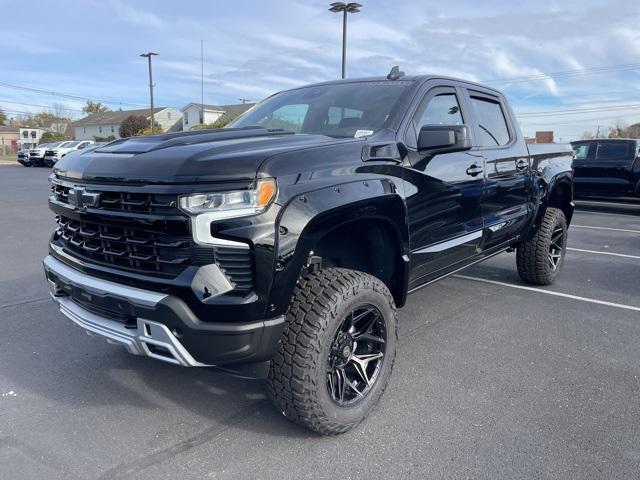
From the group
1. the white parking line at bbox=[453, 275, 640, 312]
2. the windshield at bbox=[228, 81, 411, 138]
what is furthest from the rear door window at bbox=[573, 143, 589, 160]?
the windshield at bbox=[228, 81, 411, 138]

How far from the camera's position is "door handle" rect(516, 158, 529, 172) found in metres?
4.69

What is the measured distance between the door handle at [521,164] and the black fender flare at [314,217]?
2.18 m

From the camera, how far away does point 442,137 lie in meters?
3.12

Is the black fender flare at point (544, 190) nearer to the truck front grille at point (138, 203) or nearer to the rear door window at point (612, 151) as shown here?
the truck front grille at point (138, 203)

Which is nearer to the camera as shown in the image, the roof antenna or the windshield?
the windshield

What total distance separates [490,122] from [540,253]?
1.64m

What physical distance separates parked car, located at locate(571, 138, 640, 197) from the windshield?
11.5 meters

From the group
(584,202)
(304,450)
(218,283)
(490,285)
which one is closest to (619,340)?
Answer: (490,285)

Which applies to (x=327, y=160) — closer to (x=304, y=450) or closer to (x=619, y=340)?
(x=304, y=450)

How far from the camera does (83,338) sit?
401 cm

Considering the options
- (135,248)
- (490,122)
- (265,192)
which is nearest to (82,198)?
(135,248)

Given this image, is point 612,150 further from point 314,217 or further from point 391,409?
point 314,217

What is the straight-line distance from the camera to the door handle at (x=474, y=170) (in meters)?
3.84

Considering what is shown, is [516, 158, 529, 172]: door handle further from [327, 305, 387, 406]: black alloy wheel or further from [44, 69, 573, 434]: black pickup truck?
[327, 305, 387, 406]: black alloy wheel
